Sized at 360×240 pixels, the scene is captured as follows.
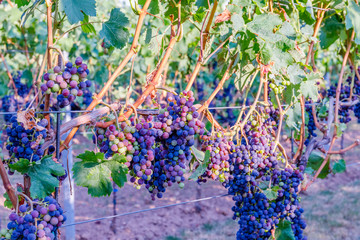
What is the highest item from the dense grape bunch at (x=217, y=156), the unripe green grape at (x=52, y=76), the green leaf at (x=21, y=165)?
the unripe green grape at (x=52, y=76)

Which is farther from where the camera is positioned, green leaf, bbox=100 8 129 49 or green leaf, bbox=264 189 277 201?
green leaf, bbox=264 189 277 201

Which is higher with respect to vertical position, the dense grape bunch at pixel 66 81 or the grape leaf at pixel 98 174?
the dense grape bunch at pixel 66 81

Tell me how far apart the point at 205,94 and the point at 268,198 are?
567 cm

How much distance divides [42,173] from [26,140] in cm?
14

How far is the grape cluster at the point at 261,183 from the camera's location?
76.4 inches

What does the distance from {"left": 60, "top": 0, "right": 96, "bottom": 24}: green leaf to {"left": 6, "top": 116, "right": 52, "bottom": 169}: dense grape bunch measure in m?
0.40

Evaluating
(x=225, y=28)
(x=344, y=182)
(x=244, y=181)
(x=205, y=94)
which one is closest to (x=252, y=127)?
(x=244, y=181)

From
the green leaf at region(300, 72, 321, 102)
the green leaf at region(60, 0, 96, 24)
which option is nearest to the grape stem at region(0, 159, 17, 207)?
the green leaf at region(60, 0, 96, 24)

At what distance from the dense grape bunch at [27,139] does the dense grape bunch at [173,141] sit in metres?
0.44

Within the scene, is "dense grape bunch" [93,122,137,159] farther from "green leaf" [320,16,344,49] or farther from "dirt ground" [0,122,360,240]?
"dirt ground" [0,122,360,240]

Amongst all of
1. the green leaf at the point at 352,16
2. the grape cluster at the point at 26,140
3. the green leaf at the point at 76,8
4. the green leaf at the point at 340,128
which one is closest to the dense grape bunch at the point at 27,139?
the grape cluster at the point at 26,140

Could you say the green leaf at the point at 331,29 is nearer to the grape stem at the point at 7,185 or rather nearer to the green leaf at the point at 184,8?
the green leaf at the point at 184,8

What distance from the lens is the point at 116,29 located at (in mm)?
1589

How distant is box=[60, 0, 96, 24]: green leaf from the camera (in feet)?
4.31
